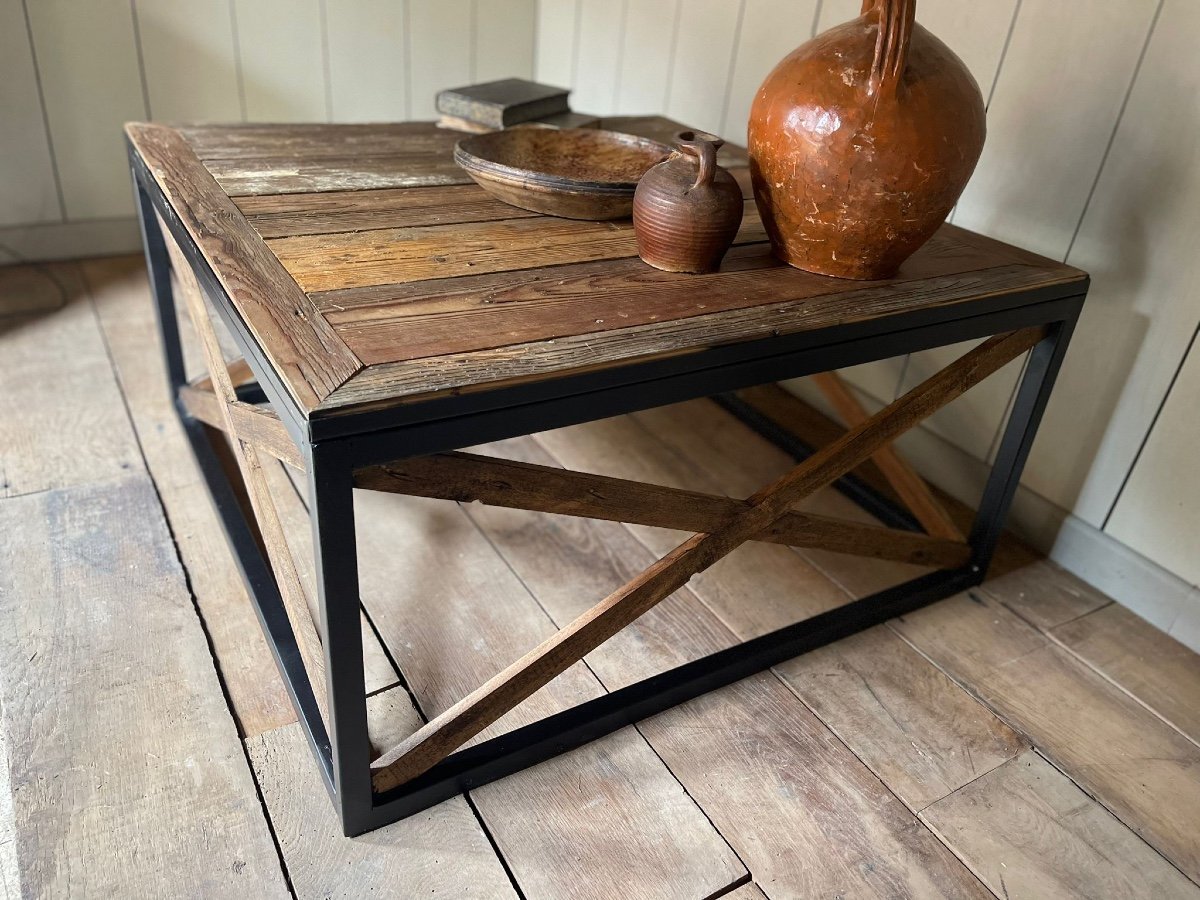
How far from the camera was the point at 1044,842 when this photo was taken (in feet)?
3.11

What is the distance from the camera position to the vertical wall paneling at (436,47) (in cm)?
230

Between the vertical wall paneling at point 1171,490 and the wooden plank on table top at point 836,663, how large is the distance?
325 millimetres

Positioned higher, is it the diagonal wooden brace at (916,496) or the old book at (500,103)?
the old book at (500,103)

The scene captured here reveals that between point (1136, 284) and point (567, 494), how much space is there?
87 cm

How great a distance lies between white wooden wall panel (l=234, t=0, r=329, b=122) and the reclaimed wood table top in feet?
3.34

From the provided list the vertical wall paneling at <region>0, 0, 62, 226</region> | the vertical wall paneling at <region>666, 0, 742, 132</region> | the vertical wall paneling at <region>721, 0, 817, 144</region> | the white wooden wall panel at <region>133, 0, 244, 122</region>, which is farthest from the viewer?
the white wooden wall panel at <region>133, 0, 244, 122</region>

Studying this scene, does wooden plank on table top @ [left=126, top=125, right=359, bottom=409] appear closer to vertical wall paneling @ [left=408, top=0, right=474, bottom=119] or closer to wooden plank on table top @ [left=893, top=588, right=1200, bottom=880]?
wooden plank on table top @ [left=893, top=588, right=1200, bottom=880]

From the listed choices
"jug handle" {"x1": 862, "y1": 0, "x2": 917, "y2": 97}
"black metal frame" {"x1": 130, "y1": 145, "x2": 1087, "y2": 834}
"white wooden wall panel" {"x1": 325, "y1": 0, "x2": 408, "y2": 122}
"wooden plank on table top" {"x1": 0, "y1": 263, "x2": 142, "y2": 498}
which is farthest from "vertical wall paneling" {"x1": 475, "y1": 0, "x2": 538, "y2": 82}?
"jug handle" {"x1": 862, "y1": 0, "x2": 917, "y2": 97}

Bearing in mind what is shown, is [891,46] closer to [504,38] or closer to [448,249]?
[448,249]

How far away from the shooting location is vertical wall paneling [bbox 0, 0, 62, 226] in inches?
75.7

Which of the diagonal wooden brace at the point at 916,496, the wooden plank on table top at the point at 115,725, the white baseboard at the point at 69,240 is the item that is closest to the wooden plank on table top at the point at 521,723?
the wooden plank on table top at the point at 115,725

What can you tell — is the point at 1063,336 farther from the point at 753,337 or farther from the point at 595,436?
the point at 595,436

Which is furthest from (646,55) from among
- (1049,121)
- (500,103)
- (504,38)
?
(1049,121)

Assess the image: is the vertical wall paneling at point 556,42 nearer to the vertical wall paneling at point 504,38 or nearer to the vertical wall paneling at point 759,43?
the vertical wall paneling at point 504,38
